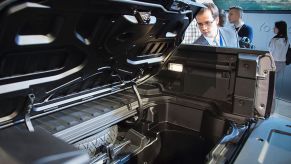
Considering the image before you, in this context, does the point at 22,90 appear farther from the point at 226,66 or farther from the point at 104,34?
the point at 226,66

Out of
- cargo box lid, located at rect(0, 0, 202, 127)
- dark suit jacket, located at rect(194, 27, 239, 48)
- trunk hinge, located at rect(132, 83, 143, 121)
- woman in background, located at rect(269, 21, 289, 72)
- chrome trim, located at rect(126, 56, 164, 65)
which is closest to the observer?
cargo box lid, located at rect(0, 0, 202, 127)

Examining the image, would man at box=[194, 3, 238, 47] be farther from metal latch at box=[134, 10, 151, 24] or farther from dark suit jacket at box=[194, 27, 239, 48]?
metal latch at box=[134, 10, 151, 24]

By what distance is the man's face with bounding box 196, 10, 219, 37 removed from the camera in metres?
2.60

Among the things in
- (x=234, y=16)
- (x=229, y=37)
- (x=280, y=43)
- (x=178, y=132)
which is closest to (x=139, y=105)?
(x=178, y=132)

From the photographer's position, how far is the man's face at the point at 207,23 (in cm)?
260

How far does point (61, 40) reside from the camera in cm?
98

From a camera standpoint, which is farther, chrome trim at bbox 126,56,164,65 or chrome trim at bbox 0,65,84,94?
chrome trim at bbox 126,56,164,65

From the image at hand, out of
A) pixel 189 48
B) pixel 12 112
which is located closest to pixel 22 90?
pixel 12 112

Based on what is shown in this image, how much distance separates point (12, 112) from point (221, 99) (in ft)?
4.17

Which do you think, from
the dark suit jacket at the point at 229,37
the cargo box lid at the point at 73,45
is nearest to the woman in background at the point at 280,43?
the dark suit jacket at the point at 229,37

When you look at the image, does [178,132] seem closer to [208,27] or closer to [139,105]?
[139,105]

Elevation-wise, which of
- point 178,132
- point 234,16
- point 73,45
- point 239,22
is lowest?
point 178,132

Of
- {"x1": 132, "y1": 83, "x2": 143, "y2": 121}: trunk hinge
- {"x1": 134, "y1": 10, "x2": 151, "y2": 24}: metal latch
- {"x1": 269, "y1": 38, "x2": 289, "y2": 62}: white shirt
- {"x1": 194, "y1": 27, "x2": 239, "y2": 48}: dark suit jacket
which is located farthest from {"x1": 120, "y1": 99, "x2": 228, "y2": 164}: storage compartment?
{"x1": 269, "y1": 38, "x2": 289, "y2": 62}: white shirt

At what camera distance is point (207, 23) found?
104 inches
